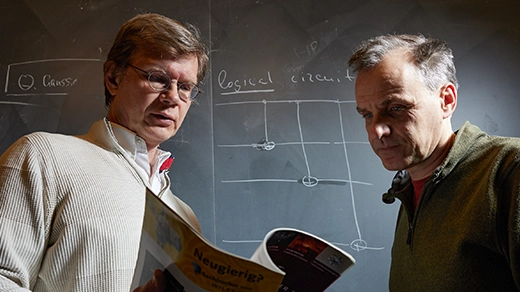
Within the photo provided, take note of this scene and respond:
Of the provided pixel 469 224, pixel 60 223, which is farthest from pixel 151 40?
pixel 469 224

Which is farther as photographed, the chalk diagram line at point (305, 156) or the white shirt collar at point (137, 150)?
the chalk diagram line at point (305, 156)

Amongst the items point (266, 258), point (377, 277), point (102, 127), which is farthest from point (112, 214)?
point (377, 277)

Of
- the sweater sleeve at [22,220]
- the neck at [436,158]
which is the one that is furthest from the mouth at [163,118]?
the neck at [436,158]

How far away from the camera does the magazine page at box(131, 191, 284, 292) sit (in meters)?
0.54

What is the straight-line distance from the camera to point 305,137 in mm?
2080

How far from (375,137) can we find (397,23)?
3.99 feet

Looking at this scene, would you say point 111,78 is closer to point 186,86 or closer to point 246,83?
point 186,86

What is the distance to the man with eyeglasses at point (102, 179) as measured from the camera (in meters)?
0.88

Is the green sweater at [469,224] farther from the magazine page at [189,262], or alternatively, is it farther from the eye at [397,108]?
the magazine page at [189,262]

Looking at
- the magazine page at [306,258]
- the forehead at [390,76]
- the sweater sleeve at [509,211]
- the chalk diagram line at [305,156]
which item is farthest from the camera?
the chalk diagram line at [305,156]

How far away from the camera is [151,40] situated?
3.86 ft

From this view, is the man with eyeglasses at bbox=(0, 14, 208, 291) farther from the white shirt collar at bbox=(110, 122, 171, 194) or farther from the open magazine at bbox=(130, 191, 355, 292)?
the open magazine at bbox=(130, 191, 355, 292)

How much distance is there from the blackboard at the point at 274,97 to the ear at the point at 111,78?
3.03 ft

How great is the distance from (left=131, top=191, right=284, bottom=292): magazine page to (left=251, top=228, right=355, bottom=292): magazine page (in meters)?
0.10
